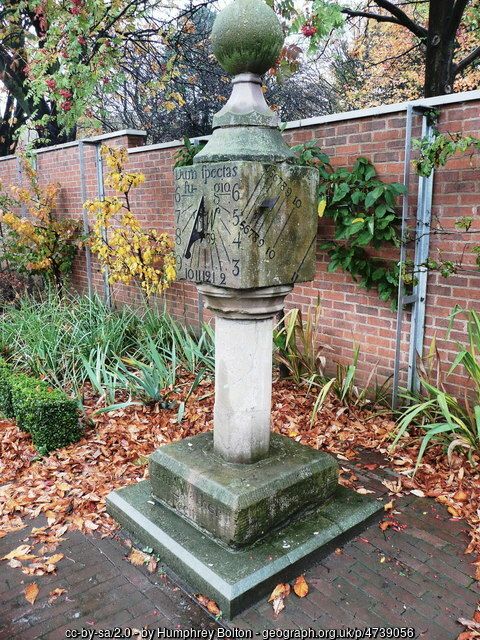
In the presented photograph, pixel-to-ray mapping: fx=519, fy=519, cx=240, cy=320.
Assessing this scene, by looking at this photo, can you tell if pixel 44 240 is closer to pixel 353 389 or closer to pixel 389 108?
pixel 353 389

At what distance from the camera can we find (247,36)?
247 centimetres

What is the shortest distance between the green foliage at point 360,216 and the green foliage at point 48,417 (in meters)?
2.44

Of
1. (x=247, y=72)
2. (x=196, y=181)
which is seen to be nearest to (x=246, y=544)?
(x=196, y=181)

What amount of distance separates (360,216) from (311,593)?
2765mm

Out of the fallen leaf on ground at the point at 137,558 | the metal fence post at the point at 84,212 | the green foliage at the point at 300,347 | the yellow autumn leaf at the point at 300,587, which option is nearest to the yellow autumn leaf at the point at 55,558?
the fallen leaf on ground at the point at 137,558

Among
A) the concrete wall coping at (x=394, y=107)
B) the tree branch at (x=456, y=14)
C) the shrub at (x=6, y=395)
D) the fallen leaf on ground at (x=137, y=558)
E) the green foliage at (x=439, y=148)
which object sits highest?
the tree branch at (x=456, y=14)

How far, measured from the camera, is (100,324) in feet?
19.0

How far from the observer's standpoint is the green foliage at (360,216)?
3969 mm

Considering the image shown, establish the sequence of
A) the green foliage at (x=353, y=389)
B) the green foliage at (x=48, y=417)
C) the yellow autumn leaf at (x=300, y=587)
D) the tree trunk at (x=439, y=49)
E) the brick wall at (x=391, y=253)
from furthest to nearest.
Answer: the tree trunk at (x=439, y=49) < the green foliage at (x=353, y=389) < the green foliage at (x=48, y=417) < the brick wall at (x=391, y=253) < the yellow autumn leaf at (x=300, y=587)

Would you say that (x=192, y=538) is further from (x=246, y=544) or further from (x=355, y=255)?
(x=355, y=255)

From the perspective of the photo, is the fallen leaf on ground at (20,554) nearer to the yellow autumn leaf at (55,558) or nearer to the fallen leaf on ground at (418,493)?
the yellow autumn leaf at (55,558)

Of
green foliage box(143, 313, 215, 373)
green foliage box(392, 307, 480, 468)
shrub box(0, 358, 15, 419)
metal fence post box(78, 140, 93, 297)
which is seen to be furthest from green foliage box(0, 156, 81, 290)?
green foliage box(392, 307, 480, 468)

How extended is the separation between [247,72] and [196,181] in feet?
1.98

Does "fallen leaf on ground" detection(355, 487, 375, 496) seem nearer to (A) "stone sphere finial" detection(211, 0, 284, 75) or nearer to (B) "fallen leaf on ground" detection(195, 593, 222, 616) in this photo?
(B) "fallen leaf on ground" detection(195, 593, 222, 616)
